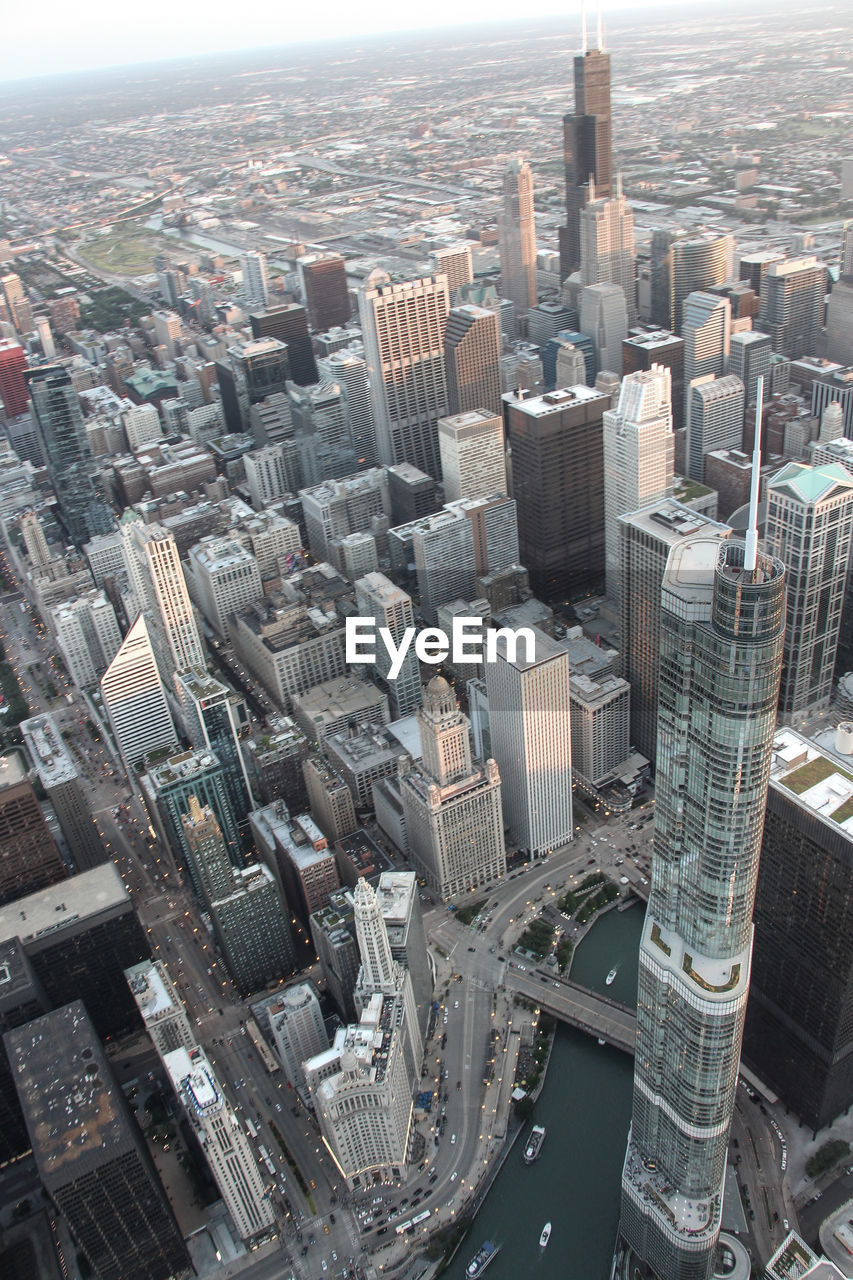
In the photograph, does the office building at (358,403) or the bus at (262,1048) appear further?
the office building at (358,403)

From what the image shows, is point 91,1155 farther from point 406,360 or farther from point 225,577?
point 406,360

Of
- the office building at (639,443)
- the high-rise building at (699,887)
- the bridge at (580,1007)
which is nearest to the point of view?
the high-rise building at (699,887)

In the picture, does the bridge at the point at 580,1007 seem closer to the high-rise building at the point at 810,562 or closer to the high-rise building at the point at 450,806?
the high-rise building at the point at 450,806

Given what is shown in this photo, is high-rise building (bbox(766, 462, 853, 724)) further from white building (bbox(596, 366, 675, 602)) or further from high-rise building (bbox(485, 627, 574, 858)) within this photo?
high-rise building (bbox(485, 627, 574, 858))

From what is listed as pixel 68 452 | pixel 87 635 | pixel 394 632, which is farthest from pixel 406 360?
pixel 87 635

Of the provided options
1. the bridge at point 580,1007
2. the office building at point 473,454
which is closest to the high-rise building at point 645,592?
the bridge at point 580,1007

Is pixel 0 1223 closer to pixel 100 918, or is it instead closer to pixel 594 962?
pixel 100 918
